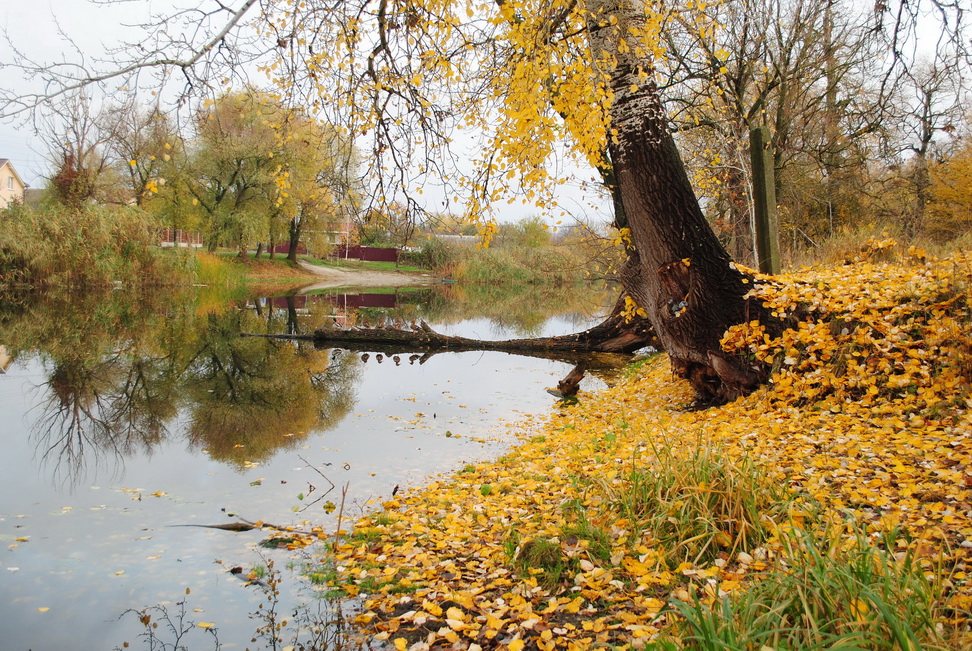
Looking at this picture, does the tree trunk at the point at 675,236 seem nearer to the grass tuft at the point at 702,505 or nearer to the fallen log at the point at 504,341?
the grass tuft at the point at 702,505

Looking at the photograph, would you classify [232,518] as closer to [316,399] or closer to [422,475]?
[422,475]

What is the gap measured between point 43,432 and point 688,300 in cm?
752

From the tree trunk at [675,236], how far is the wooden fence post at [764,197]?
156cm

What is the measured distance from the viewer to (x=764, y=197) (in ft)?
26.7

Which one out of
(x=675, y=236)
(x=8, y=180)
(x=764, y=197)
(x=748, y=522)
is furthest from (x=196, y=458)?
(x=8, y=180)

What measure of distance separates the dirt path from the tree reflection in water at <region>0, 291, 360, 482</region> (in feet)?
72.8

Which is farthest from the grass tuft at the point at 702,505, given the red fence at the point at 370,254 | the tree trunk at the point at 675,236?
the red fence at the point at 370,254

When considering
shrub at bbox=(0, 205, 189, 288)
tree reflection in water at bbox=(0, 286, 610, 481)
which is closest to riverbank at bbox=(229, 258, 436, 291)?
shrub at bbox=(0, 205, 189, 288)

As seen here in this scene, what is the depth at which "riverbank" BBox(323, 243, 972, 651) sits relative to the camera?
2525mm

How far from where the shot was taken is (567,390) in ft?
30.2

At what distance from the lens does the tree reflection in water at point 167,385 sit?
7.13m

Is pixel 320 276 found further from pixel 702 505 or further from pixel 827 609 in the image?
pixel 827 609

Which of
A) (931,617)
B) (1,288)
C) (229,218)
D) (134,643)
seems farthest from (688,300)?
(229,218)

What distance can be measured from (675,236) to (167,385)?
790cm
